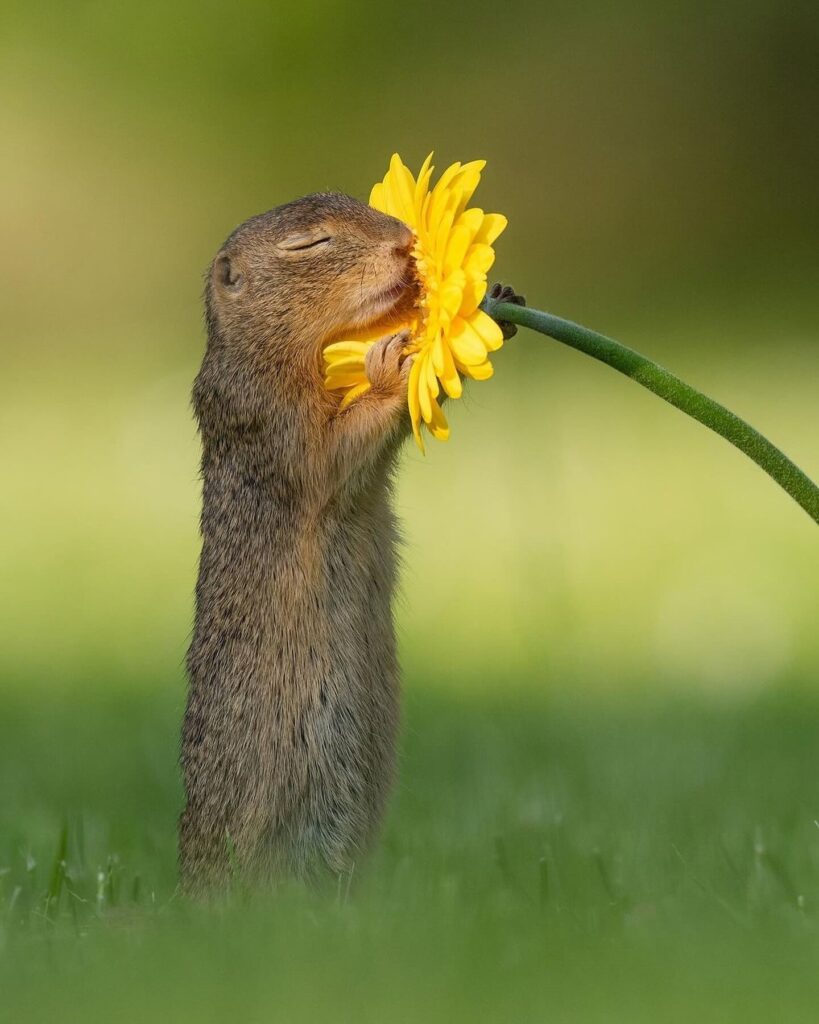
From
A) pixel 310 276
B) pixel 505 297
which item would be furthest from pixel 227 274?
pixel 505 297

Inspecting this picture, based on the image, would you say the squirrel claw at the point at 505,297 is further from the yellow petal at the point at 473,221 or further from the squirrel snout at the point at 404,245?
the squirrel snout at the point at 404,245

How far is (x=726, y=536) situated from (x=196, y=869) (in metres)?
5.92

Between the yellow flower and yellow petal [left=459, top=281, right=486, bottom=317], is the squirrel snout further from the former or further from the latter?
Answer: yellow petal [left=459, top=281, right=486, bottom=317]

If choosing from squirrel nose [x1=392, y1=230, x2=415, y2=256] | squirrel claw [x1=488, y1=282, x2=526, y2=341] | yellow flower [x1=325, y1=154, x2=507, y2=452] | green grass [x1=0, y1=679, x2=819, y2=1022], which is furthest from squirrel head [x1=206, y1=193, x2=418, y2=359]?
green grass [x1=0, y1=679, x2=819, y2=1022]

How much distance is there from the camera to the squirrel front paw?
4.53 metres

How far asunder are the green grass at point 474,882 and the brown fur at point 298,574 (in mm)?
260

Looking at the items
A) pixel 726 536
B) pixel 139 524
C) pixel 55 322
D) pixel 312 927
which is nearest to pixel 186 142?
pixel 55 322

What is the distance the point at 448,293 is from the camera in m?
4.11

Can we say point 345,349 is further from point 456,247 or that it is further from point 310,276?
point 456,247

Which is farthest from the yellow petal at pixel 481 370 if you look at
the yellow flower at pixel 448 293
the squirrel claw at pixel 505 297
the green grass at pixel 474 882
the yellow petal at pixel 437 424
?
the green grass at pixel 474 882

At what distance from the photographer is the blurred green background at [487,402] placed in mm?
6672

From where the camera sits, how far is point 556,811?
563 centimetres

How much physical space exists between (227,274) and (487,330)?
1.44m

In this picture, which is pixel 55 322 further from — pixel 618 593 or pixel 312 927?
pixel 312 927
